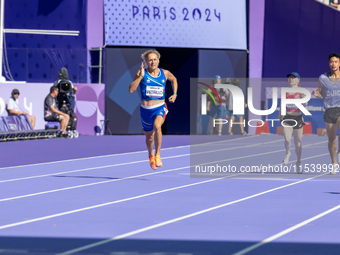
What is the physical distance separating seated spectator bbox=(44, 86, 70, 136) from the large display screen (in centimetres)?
443

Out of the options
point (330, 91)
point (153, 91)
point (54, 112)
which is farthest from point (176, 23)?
point (153, 91)

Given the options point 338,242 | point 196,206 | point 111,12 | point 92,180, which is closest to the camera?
point 338,242

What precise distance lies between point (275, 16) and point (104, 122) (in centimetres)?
868

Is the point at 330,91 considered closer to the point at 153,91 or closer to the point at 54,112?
the point at 153,91

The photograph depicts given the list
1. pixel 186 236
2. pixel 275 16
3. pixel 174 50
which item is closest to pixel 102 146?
pixel 174 50

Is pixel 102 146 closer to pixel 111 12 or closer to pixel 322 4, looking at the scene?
pixel 111 12

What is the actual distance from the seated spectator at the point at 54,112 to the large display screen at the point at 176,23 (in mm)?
4427

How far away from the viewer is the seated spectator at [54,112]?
988 inches

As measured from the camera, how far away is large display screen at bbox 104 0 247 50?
2858 cm

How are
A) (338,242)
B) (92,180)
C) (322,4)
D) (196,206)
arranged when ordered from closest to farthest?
(338,242), (196,206), (92,180), (322,4)

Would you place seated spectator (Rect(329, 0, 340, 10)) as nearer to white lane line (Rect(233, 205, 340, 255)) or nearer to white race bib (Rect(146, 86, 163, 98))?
white race bib (Rect(146, 86, 163, 98))

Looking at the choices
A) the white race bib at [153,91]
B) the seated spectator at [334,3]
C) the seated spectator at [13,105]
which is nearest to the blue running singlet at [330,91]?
the white race bib at [153,91]

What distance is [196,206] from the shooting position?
9.41 m

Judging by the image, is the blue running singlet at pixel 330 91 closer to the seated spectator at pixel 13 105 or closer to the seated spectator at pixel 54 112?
the seated spectator at pixel 54 112
